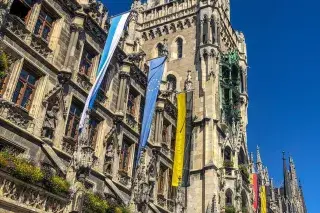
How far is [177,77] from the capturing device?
3569 cm

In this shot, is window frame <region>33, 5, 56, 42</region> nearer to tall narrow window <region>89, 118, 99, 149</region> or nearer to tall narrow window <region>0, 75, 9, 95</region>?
tall narrow window <region>0, 75, 9, 95</region>

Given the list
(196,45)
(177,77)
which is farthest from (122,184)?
(196,45)

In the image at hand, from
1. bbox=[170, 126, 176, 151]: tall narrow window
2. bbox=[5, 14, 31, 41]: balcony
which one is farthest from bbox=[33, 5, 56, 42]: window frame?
bbox=[170, 126, 176, 151]: tall narrow window

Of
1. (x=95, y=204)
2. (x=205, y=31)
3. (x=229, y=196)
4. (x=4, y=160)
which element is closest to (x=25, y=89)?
(x=4, y=160)

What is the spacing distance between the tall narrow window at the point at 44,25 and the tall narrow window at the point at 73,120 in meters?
3.95

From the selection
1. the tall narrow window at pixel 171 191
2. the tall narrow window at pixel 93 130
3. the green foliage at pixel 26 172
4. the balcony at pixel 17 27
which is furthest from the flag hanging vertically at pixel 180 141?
the balcony at pixel 17 27

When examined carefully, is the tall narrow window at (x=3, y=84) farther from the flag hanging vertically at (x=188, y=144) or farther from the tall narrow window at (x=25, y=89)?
the flag hanging vertically at (x=188, y=144)

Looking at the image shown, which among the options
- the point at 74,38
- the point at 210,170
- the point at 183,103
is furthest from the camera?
the point at 183,103

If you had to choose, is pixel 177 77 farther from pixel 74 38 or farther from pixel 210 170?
pixel 74 38

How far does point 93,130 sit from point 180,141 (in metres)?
9.21

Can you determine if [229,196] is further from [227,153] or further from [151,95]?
[151,95]

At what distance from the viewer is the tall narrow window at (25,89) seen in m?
17.0

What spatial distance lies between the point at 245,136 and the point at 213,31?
12405 millimetres

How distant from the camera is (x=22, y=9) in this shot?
58.8 ft
